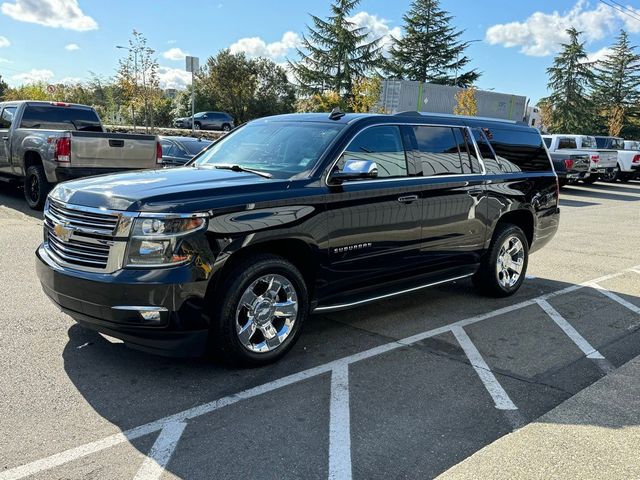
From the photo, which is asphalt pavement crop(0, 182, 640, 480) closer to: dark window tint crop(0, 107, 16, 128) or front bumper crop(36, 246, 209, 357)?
front bumper crop(36, 246, 209, 357)

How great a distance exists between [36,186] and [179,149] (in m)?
2.96

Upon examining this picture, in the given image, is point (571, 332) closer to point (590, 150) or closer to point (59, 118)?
point (59, 118)

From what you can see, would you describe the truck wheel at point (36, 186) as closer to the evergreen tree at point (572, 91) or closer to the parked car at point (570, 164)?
the parked car at point (570, 164)

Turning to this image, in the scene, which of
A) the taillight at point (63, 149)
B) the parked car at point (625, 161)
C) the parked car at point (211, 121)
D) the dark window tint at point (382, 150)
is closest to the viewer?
the dark window tint at point (382, 150)

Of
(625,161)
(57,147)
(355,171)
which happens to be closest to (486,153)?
(355,171)

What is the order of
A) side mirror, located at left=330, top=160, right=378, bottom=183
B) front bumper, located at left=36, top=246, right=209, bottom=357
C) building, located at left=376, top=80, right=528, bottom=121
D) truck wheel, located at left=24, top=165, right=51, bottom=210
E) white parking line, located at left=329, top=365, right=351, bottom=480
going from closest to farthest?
white parking line, located at left=329, top=365, right=351, bottom=480 < front bumper, located at left=36, top=246, right=209, bottom=357 < side mirror, located at left=330, top=160, right=378, bottom=183 < truck wheel, located at left=24, top=165, right=51, bottom=210 < building, located at left=376, top=80, right=528, bottom=121

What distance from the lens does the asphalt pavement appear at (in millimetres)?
3027

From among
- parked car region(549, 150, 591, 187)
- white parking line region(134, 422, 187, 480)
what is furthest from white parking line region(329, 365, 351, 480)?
parked car region(549, 150, 591, 187)

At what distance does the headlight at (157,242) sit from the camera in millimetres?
3650

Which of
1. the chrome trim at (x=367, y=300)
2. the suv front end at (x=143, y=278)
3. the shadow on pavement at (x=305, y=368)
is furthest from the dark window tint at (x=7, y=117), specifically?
the chrome trim at (x=367, y=300)

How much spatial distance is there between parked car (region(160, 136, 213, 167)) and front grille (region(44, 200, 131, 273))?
7.95 meters

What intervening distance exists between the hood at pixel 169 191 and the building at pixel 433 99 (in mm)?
27638

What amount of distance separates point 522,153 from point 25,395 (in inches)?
219

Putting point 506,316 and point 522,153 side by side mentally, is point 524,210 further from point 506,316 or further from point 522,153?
point 506,316
